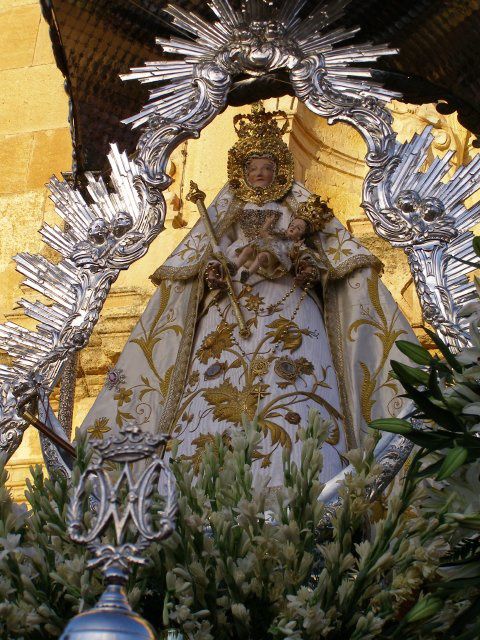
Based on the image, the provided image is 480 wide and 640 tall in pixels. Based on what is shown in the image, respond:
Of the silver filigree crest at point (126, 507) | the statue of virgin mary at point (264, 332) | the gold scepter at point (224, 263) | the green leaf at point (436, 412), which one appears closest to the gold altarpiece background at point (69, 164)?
the statue of virgin mary at point (264, 332)

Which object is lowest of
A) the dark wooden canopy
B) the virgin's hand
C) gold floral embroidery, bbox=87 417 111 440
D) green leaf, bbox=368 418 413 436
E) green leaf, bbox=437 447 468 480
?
green leaf, bbox=437 447 468 480

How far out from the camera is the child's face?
400cm

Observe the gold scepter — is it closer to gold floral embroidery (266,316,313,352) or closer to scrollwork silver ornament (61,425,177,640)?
gold floral embroidery (266,316,313,352)

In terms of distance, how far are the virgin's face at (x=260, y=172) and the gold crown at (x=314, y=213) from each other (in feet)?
0.48

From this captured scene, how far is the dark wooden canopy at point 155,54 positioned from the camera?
4.30m

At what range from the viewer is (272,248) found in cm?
396

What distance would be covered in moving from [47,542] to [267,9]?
1.86 metres

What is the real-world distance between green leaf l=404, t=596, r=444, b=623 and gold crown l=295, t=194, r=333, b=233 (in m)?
1.69

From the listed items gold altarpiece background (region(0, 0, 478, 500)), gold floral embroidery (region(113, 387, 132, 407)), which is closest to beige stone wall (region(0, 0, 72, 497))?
gold altarpiece background (region(0, 0, 478, 500))

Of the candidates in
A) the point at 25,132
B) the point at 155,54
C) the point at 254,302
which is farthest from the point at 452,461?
the point at 25,132

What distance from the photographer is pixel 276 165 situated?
165 inches

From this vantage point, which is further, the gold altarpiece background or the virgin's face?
the gold altarpiece background

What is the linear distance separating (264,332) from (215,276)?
0.21 meters

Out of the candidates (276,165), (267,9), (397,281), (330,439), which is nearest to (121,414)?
(330,439)
